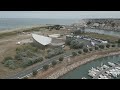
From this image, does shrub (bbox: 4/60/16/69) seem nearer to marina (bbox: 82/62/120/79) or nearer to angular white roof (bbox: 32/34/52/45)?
marina (bbox: 82/62/120/79)

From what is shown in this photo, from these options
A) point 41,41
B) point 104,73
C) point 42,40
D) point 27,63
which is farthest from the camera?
point 42,40

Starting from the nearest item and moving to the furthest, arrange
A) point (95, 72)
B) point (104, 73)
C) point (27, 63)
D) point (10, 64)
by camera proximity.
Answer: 1. point (95, 72)
2. point (104, 73)
3. point (10, 64)
4. point (27, 63)

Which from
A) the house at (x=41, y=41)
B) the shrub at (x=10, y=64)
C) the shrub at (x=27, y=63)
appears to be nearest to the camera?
the shrub at (x=10, y=64)

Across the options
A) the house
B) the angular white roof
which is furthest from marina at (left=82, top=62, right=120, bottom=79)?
the angular white roof

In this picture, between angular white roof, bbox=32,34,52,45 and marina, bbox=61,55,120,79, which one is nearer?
marina, bbox=61,55,120,79

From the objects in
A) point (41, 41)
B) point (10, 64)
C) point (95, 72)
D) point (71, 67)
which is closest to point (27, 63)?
point (10, 64)

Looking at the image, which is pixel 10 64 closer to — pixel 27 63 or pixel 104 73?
pixel 27 63

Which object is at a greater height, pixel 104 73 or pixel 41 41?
pixel 41 41

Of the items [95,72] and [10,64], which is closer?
[95,72]

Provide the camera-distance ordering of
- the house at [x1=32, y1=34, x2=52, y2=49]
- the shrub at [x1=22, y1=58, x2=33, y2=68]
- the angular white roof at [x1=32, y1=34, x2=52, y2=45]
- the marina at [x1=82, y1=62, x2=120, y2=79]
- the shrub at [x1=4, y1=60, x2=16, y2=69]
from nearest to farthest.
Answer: the marina at [x1=82, y1=62, x2=120, y2=79]
the shrub at [x1=4, y1=60, x2=16, y2=69]
the shrub at [x1=22, y1=58, x2=33, y2=68]
the house at [x1=32, y1=34, x2=52, y2=49]
the angular white roof at [x1=32, y1=34, x2=52, y2=45]

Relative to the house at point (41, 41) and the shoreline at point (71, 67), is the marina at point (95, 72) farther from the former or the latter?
the house at point (41, 41)

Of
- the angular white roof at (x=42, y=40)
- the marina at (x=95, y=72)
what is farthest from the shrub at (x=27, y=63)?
the angular white roof at (x=42, y=40)
